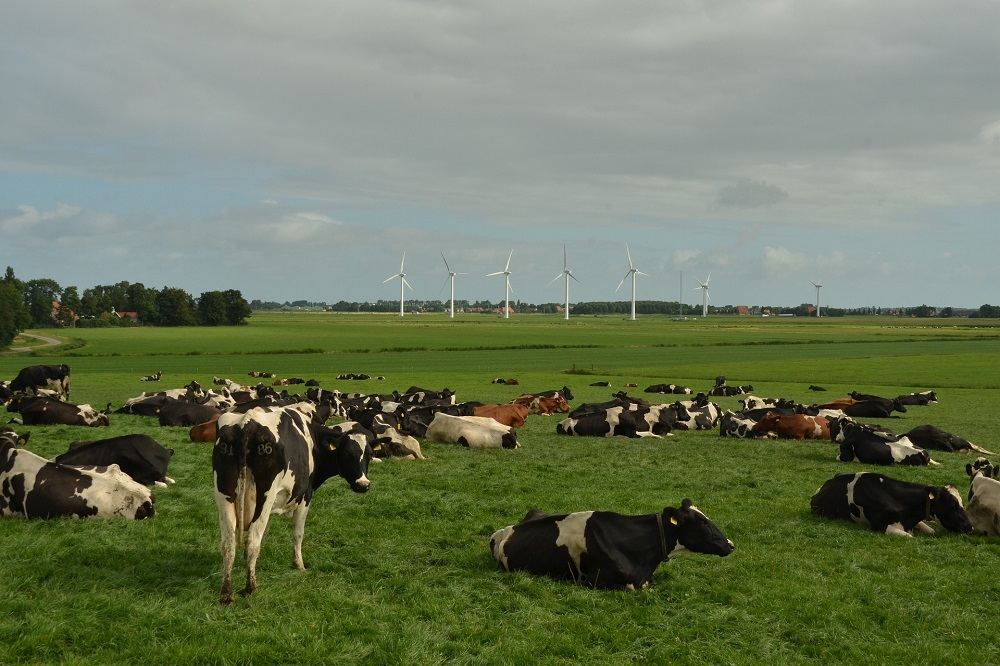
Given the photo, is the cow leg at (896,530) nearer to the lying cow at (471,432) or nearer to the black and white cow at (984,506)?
the black and white cow at (984,506)

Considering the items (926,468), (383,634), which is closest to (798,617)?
(383,634)

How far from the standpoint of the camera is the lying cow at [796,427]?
22125mm

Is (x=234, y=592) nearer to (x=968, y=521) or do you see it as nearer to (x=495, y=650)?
(x=495, y=650)

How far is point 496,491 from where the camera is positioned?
544 inches

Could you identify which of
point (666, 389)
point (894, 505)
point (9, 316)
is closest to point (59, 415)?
point (894, 505)

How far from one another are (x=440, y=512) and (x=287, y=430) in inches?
157

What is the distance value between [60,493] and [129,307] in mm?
189761

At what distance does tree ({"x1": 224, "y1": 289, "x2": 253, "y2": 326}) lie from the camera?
17275 centimetres

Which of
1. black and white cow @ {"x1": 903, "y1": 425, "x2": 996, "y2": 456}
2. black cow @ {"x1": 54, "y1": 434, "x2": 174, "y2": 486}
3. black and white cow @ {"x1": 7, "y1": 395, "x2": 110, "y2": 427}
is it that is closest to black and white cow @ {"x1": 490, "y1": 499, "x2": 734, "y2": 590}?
black cow @ {"x1": 54, "y1": 434, "x2": 174, "y2": 486}

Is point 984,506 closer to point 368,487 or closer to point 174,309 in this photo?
point 368,487

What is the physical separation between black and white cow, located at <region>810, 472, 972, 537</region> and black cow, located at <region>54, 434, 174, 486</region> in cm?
1039

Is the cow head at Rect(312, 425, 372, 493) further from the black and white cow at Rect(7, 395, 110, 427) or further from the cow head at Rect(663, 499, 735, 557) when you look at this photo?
the black and white cow at Rect(7, 395, 110, 427)

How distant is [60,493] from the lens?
11.4m

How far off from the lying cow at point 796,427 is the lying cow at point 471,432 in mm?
6986
